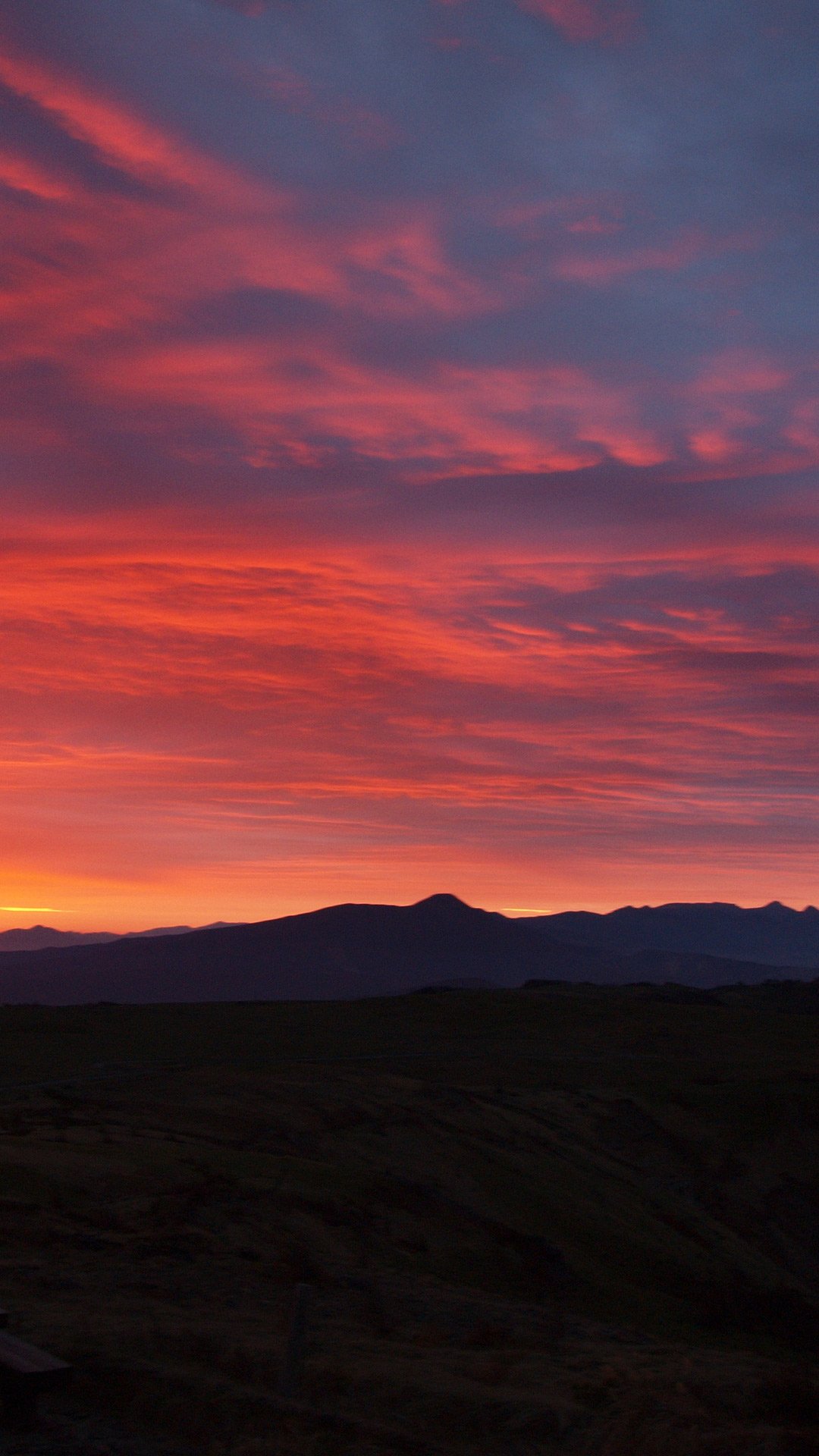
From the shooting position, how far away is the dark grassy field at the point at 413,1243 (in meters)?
13.1

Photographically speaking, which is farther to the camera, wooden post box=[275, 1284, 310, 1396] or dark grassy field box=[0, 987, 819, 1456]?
dark grassy field box=[0, 987, 819, 1456]

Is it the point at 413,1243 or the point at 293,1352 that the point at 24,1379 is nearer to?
the point at 293,1352

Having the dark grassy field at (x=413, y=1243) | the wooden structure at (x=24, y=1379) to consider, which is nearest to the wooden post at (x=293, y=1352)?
the dark grassy field at (x=413, y=1243)

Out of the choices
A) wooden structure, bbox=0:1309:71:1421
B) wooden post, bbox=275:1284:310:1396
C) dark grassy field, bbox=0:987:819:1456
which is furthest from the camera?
dark grassy field, bbox=0:987:819:1456

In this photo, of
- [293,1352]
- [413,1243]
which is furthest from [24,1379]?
[413,1243]

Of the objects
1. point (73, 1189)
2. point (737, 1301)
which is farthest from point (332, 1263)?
point (737, 1301)

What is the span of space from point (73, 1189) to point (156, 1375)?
1095 centimetres

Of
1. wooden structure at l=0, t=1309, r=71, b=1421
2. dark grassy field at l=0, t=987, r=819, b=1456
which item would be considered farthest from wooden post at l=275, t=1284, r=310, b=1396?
wooden structure at l=0, t=1309, r=71, b=1421

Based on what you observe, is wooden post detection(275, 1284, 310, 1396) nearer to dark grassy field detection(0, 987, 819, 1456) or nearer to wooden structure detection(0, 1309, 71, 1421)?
dark grassy field detection(0, 987, 819, 1456)

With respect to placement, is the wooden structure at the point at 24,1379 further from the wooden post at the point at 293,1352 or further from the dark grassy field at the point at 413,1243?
the wooden post at the point at 293,1352

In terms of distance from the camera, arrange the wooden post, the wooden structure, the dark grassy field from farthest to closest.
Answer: the dark grassy field < the wooden post < the wooden structure

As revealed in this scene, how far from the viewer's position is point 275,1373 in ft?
44.4

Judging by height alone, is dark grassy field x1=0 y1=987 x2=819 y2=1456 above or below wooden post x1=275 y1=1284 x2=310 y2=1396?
below

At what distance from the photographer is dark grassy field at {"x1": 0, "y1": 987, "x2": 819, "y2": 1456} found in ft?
42.8
